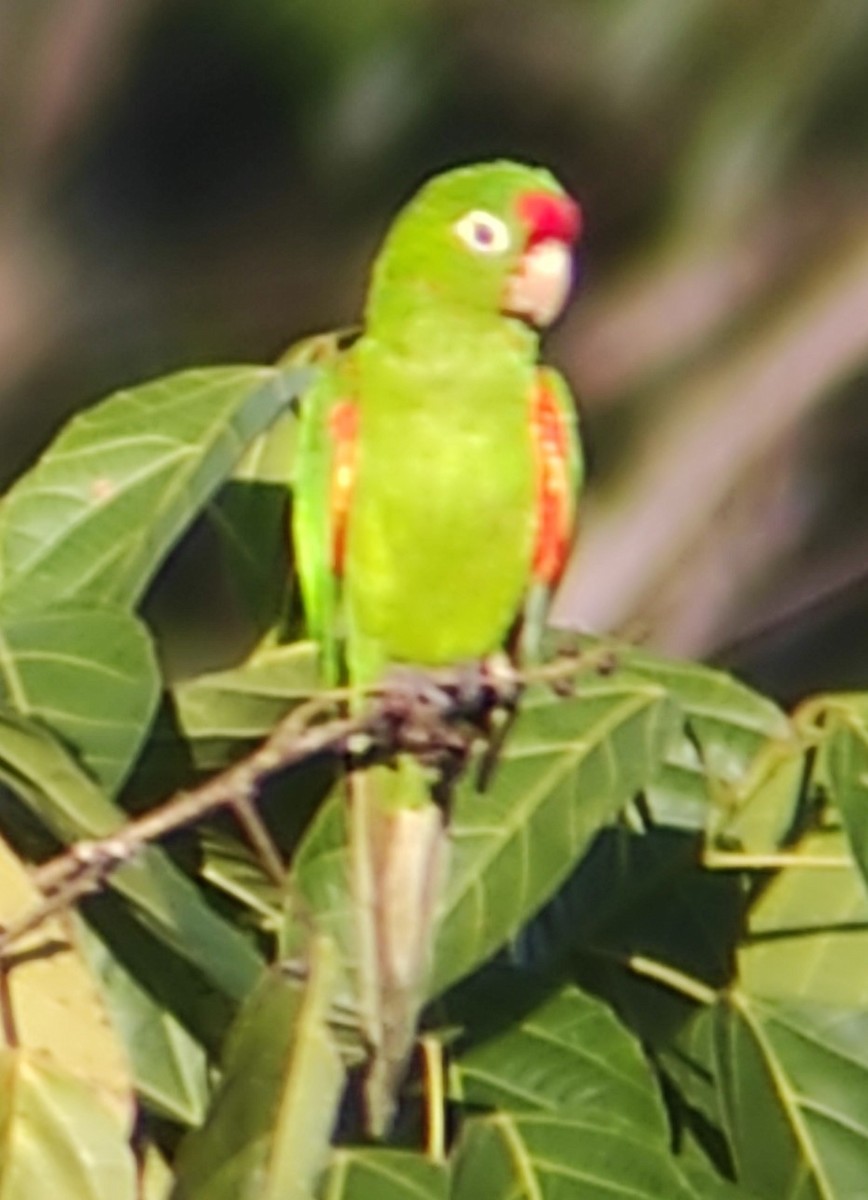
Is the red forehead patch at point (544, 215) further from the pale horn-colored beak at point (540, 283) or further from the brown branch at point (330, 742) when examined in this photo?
the brown branch at point (330, 742)

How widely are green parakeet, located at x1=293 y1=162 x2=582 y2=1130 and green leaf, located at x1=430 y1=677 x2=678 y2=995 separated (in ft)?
0.30

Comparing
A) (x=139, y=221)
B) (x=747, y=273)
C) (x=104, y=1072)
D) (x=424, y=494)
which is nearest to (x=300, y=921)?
(x=104, y=1072)

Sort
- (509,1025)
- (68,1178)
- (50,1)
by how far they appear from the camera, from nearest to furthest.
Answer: (68,1178) → (509,1025) → (50,1)

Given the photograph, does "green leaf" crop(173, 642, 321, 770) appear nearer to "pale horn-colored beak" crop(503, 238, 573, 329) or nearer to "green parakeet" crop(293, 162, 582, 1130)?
"green parakeet" crop(293, 162, 582, 1130)

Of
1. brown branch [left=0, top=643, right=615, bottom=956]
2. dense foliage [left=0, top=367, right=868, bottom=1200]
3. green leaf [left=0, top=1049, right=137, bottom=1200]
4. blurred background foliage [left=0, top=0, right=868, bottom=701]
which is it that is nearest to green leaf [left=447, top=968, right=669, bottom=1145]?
dense foliage [left=0, top=367, right=868, bottom=1200]

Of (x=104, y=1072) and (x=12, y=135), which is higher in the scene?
(x=12, y=135)

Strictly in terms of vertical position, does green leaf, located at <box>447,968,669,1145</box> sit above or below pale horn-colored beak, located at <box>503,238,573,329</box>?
below

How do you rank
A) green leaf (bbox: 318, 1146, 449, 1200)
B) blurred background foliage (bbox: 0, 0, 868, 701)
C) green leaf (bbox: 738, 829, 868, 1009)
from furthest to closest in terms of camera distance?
blurred background foliage (bbox: 0, 0, 868, 701), green leaf (bbox: 738, 829, 868, 1009), green leaf (bbox: 318, 1146, 449, 1200)

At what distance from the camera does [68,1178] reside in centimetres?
70

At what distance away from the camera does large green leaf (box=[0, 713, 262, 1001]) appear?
2.40 ft

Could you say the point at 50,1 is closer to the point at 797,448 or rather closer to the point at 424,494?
the point at 797,448

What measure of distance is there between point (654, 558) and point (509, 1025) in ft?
2.72

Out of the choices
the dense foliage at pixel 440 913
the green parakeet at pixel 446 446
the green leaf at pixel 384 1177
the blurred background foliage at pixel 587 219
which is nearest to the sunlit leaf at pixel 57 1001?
the dense foliage at pixel 440 913

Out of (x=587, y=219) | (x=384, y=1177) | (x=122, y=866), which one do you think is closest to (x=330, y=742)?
(x=122, y=866)
